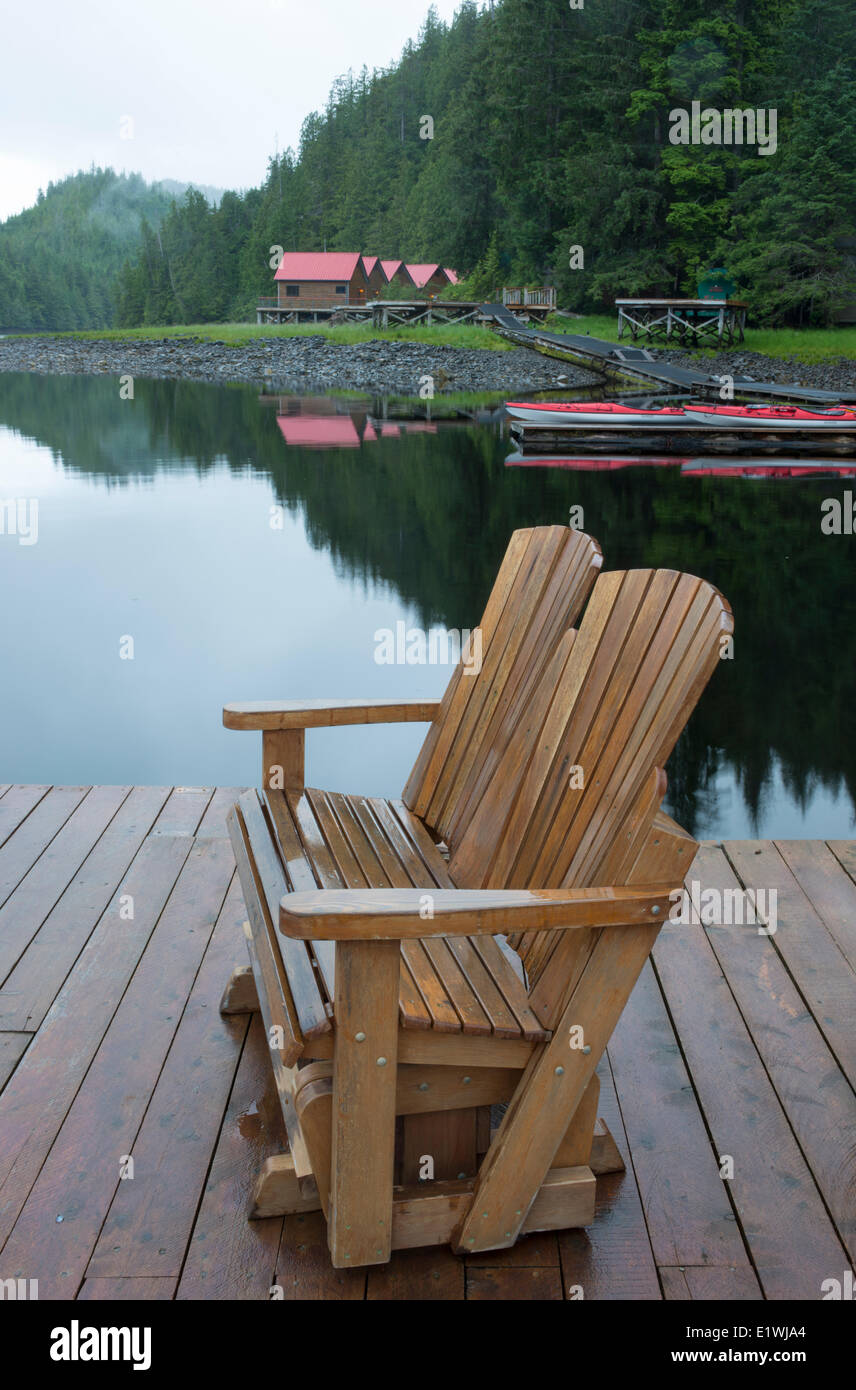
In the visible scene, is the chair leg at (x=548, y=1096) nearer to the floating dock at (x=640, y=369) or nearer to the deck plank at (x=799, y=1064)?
the deck plank at (x=799, y=1064)

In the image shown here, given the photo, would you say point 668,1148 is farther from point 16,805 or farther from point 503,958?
point 16,805

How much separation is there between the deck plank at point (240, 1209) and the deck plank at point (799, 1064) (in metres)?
0.68

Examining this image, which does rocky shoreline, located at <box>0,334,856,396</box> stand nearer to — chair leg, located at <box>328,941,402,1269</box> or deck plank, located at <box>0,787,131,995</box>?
deck plank, located at <box>0,787,131,995</box>

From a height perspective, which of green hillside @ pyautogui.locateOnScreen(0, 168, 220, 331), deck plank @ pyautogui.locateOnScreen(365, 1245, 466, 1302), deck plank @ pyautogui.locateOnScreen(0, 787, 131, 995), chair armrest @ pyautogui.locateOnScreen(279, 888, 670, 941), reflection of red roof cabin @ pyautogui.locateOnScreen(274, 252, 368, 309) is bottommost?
deck plank @ pyautogui.locateOnScreen(365, 1245, 466, 1302)

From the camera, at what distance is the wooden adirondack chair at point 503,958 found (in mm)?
1692

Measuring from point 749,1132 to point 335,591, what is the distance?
7351 mm

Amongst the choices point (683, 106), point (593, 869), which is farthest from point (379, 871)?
point (683, 106)

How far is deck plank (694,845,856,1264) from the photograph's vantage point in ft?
6.77

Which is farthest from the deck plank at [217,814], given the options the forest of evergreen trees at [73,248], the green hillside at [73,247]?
the green hillside at [73,247]

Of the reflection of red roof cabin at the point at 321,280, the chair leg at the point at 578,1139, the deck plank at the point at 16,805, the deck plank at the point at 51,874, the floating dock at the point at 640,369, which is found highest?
the reflection of red roof cabin at the point at 321,280

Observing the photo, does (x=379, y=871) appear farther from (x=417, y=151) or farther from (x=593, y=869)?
(x=417, y=151)

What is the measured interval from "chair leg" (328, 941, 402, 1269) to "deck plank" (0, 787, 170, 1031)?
1.01 meters

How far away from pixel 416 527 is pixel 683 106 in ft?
103

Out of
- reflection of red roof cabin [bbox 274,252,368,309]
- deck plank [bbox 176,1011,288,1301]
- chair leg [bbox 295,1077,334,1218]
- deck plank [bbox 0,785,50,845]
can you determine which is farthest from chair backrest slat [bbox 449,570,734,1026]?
A: reflection of red roof cabin [bbox 274,252,368,309]
